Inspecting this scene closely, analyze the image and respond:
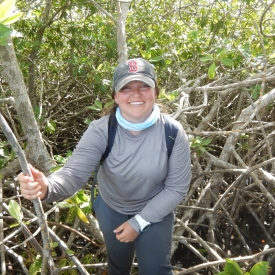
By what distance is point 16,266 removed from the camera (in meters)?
2.46

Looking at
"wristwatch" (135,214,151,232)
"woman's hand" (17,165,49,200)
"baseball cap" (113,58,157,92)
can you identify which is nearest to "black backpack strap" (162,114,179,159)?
"baseball cap" (113,58,157,92)

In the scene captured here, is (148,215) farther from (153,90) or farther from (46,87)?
(46,87)

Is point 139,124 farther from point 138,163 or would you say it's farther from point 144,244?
point 144,244

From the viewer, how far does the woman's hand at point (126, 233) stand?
150cm

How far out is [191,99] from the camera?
3.31 m

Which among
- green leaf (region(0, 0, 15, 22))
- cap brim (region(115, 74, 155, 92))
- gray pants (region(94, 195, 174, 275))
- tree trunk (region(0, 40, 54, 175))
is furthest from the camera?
tree trunk (region(0, 40, 54, 175))

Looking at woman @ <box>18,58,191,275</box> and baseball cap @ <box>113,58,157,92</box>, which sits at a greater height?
baseball cap @ <box>113,58,157,92</box>

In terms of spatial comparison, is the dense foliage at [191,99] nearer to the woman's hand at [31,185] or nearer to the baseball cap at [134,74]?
the baseball cap at [134,74]

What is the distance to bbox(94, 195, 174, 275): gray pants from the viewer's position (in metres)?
1.54

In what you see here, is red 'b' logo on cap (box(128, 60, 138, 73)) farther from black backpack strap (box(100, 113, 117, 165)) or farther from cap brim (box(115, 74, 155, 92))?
black backpack strap (box(100, 113, 117, 165))

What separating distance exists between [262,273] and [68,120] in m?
2.65

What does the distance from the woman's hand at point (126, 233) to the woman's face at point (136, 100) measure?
1.24ft

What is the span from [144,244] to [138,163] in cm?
32

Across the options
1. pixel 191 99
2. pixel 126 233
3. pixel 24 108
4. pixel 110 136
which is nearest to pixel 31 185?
pixel 110 136
